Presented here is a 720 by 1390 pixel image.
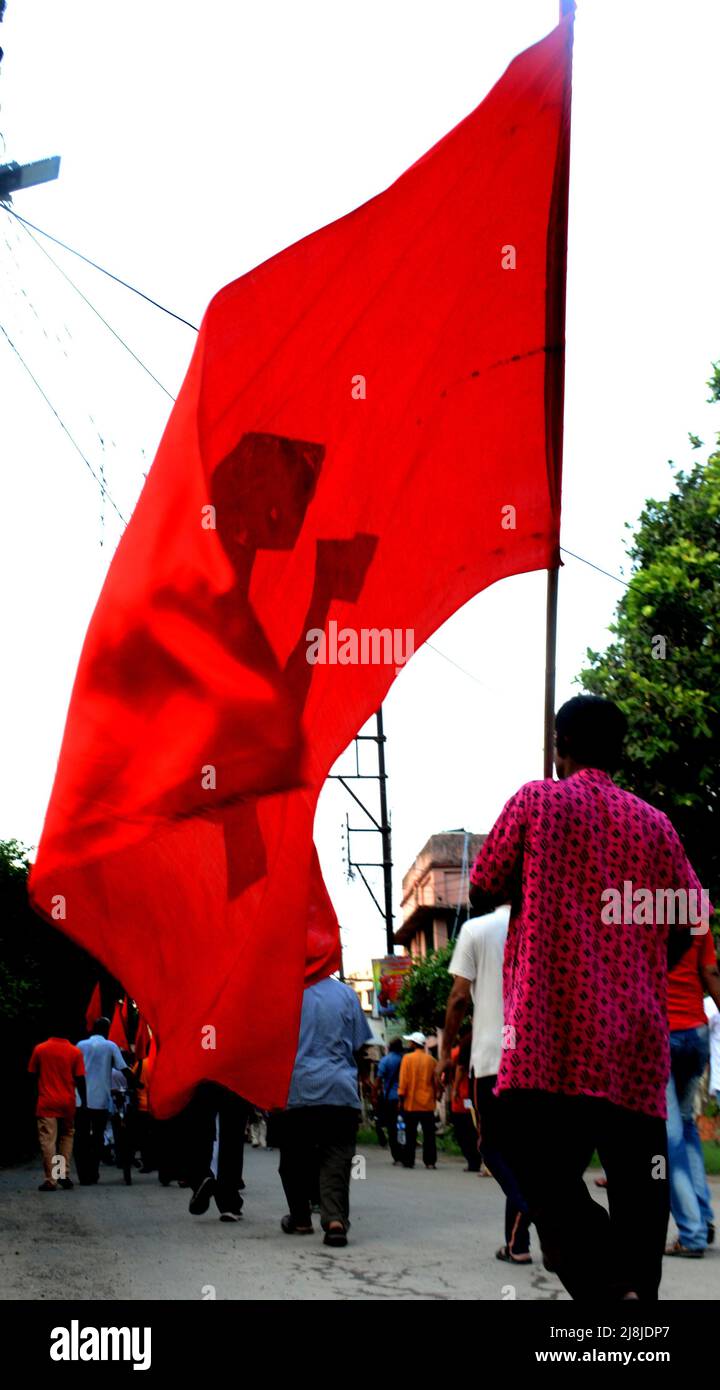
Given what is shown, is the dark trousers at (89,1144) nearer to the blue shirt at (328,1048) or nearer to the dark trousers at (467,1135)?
the dark trousers at (467,1135)

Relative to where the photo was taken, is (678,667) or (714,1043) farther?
(678,667)

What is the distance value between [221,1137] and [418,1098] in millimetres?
10597

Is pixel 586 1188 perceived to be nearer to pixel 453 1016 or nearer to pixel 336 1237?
pixel 453 1016

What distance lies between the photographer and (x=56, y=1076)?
1675cm

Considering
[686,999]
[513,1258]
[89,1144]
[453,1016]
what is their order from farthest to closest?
[89,1144] → [513,1258] → [686,999] → [453,1016]

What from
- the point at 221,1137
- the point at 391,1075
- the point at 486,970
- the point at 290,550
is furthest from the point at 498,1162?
the point at 391,1075

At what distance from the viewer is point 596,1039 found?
4.16 m

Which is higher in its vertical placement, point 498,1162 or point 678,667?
point 678,667

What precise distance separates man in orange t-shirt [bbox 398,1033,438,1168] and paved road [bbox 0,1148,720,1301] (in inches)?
243

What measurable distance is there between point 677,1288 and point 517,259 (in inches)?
169

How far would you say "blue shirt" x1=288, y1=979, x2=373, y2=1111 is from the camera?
32.7 ft

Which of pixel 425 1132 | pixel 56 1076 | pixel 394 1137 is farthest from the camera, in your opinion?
pixel 394 1137
